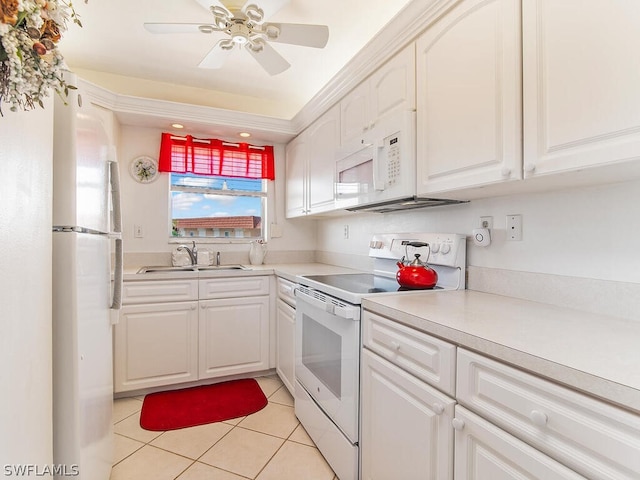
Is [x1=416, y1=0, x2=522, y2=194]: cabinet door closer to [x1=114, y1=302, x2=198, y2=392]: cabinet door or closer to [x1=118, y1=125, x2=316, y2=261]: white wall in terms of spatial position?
[x1=114, y1=302, x2=198, y2=392]: cabinet door

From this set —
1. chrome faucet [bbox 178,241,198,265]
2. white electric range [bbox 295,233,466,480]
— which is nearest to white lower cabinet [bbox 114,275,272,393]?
chrome faucet [bbox 178,241,198,265]

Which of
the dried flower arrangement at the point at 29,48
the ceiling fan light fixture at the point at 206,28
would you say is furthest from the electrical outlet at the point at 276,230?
the dried flower arrangement at the point at 29,48

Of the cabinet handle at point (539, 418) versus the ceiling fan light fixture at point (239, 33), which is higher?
the ceiling fan light fixture at point (239, 33)

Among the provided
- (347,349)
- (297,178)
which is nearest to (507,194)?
(347,349)

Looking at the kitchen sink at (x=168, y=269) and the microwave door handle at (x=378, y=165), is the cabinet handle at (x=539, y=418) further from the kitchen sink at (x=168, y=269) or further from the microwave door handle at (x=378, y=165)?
the kitchen sink at (x=168, y=269)

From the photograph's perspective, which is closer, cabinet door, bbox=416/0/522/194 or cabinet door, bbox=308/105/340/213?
cabinet door, bbox=416/0/522/194

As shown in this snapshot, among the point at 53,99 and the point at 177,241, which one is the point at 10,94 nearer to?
the point at 53,99

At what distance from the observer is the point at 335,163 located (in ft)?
7.47

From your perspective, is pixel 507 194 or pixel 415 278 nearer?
pixel 507 194

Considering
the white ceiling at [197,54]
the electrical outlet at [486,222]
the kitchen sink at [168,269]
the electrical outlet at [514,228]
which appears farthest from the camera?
the kitchen sink at [168,269]

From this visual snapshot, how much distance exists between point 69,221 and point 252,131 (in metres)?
2.17

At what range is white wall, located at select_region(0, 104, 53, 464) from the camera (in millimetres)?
667

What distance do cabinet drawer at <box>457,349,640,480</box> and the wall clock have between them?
2879 millimetres

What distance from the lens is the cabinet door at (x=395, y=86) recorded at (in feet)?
5.25
